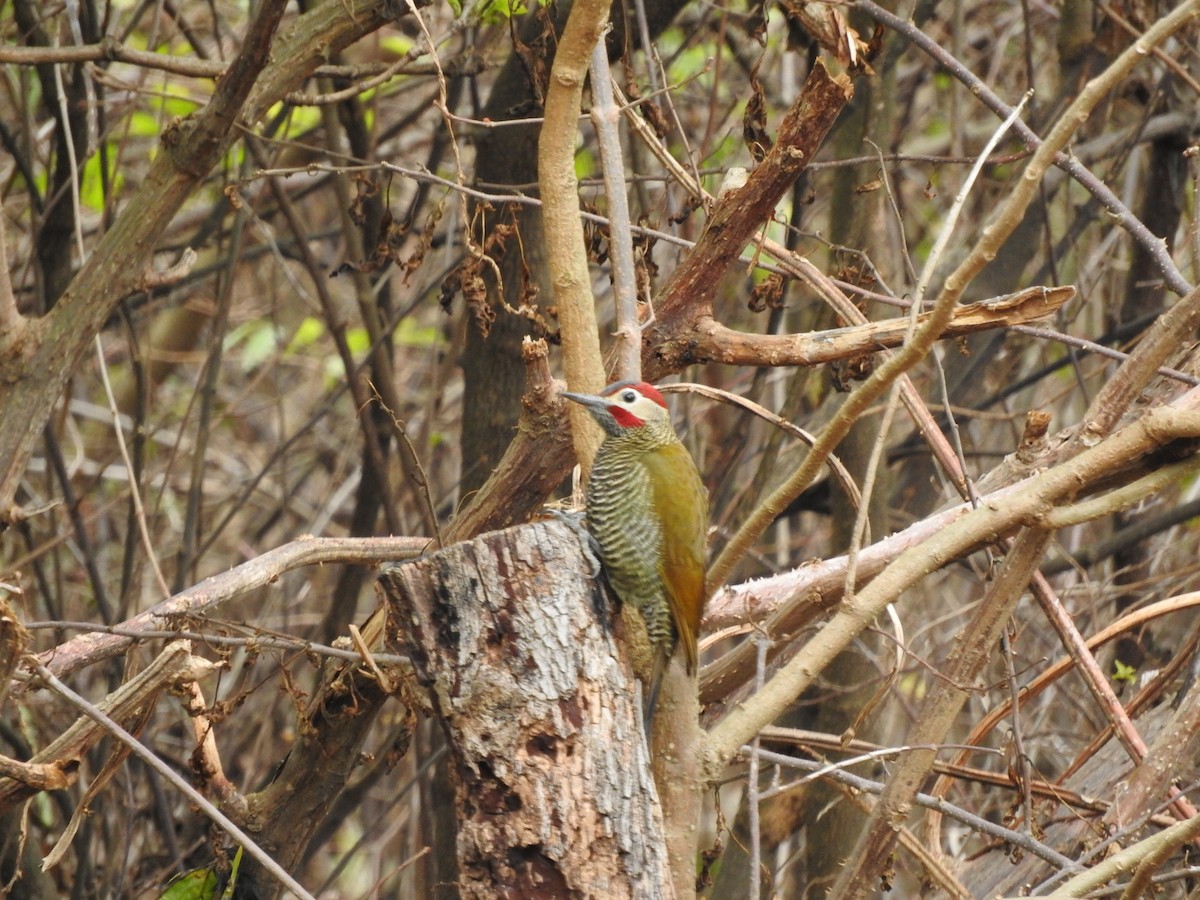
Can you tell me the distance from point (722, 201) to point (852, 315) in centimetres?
49

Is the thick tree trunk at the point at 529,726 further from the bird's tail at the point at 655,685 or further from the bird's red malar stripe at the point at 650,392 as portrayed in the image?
the bird's red malar stripe at the point at 650,392

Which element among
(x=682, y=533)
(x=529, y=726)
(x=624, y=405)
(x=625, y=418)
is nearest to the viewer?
(x=529, y=726)

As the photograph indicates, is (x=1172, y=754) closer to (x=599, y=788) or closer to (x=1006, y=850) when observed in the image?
(x=1006, y=850)

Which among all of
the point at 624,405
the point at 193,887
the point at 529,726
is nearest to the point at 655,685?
the point at 529,726

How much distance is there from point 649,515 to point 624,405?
1.37 feet

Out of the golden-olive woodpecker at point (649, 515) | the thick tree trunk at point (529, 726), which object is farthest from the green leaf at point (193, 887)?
the thick tree trunk at point (529, 726)

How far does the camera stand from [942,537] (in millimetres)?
2465

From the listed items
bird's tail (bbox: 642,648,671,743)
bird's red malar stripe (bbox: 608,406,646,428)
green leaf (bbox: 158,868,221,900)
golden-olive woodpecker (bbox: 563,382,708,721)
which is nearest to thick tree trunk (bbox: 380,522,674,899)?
bird's tail (bbox: 642,648,671,743)

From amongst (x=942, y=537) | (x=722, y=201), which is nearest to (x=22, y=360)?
(x=722, y=201)

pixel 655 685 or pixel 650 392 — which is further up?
pixel 650 392

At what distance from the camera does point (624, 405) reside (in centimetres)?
297

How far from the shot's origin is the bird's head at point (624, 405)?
2.78 m

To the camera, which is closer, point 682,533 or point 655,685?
point 655,685

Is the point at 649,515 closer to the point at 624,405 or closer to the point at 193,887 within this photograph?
the point at 624,405
